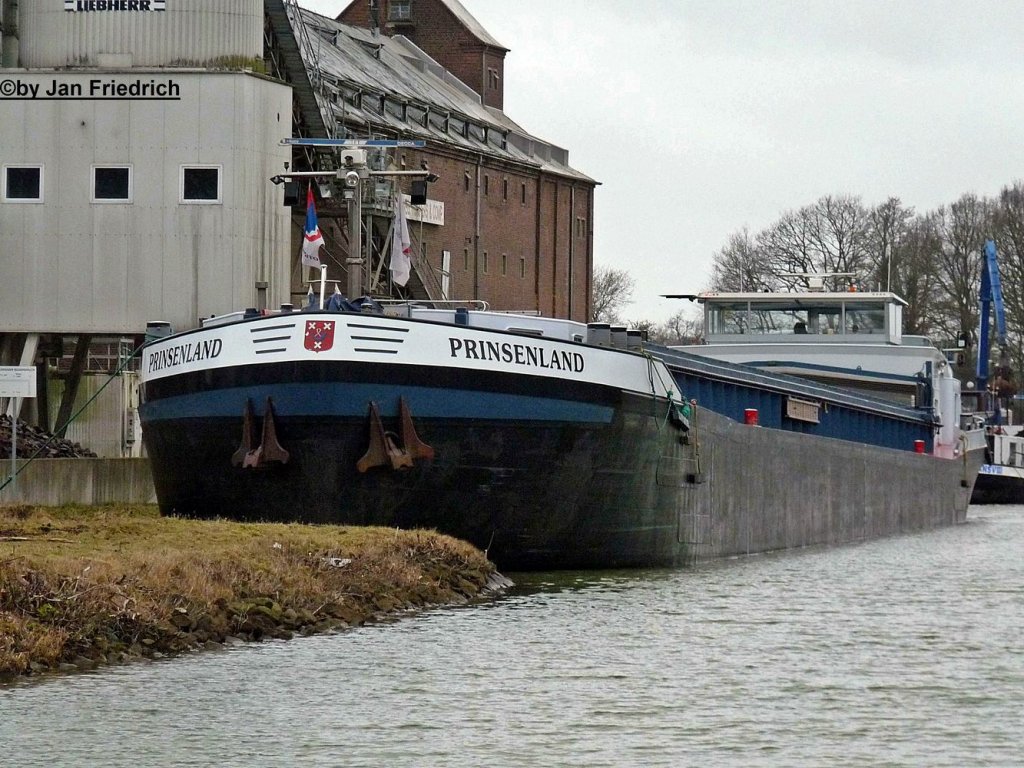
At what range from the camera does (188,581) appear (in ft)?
51.5

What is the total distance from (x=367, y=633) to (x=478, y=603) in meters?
2.45

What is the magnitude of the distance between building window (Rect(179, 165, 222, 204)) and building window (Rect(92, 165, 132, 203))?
2.87 ft

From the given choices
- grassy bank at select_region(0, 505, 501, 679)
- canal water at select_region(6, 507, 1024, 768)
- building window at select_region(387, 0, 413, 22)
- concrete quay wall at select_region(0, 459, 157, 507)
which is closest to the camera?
canal water at select_region(6, 507, 1024, 768)

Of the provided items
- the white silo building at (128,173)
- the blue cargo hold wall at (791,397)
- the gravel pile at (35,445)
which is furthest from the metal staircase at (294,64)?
the blue cargo hold wall at (791,397)

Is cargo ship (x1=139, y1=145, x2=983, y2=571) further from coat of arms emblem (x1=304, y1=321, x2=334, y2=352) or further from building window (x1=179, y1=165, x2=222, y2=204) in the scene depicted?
building window (x1=179, y1=165, x2=222, y2=204)

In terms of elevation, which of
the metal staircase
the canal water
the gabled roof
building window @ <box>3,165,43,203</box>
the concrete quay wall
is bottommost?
the canal water

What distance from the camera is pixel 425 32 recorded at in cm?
8294

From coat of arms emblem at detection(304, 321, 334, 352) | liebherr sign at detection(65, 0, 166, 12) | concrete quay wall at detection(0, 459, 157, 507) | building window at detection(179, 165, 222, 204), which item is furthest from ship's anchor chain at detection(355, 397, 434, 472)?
liebherr sign at detection(65, 0, 166, 12)

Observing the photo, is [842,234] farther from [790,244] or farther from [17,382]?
[17,382]

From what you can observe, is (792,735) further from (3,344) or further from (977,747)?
(3,344)

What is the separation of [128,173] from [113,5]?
2687mm

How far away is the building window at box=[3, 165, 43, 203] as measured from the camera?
31.9 m

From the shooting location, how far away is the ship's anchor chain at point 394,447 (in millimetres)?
20500

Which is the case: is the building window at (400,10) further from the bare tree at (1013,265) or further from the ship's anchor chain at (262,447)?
the ship's anchor chain at (262,447)
